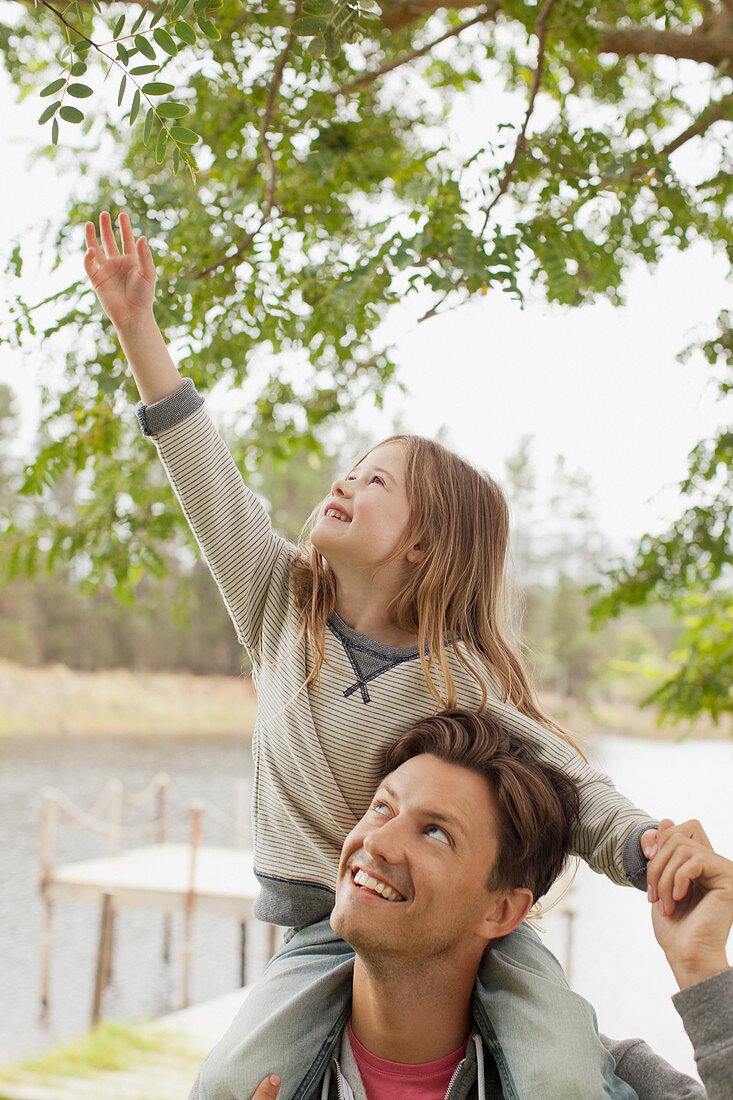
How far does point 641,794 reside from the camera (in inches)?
262

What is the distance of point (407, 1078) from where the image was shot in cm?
125

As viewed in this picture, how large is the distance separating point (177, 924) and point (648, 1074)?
26.3ft

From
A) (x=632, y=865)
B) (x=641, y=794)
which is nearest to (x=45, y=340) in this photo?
(x=632, y=865)

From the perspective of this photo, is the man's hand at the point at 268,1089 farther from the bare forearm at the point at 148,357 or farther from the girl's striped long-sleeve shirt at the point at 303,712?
the bare forearm at the point at 148,357

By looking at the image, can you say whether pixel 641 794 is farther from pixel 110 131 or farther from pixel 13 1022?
pixel 110 131

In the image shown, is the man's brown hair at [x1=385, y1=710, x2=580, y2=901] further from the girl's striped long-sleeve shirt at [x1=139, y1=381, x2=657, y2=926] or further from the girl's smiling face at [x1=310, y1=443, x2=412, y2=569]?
the girl's smiling face at [x1=310, y1=443, x2=412, y2=569]

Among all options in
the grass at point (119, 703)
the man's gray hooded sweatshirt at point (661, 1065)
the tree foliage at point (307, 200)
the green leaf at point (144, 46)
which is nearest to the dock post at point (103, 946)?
the tree foliage at point (307, 200)

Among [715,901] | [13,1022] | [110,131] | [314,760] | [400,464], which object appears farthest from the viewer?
[13,1022]

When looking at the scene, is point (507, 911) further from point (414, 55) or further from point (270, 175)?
point (414, 55)

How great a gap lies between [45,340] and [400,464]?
826 mm

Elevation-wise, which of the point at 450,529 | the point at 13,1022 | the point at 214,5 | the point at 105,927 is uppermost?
the point at 214,5

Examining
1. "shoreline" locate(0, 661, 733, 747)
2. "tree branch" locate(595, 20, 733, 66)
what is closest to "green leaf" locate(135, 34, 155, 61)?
"tree branch" locate(595, 20, 733, 66)

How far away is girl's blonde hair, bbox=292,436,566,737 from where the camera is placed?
1.43 metres

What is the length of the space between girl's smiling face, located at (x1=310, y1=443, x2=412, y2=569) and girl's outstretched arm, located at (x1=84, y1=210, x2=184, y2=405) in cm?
29
